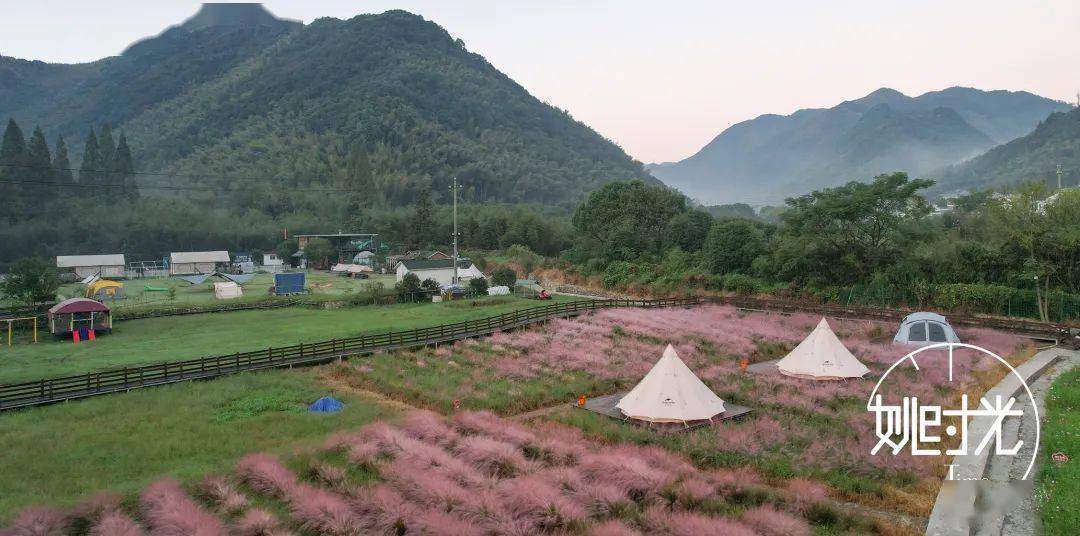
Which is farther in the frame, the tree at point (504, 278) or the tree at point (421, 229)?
the tree at point (421, 229)

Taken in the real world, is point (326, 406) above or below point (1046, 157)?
below

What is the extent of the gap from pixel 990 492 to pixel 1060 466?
2309 mm

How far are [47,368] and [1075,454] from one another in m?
35.8

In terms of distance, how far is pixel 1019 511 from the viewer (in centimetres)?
1247

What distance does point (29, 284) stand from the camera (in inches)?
1574

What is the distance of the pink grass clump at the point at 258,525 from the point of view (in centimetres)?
1231

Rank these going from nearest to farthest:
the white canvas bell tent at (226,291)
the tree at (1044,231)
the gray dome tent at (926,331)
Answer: the gray dome tent at (926,331) → the tree at (1044,231) → the white canvas bell tent at (226,291)

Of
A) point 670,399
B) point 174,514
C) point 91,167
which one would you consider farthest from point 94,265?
point 670,399

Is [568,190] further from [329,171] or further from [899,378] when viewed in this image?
[899,378]

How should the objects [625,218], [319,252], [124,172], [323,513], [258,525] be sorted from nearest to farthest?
1. [258,525]
2. [323,513]
3. [625,218]
4. [319,252]
5. [124,172]

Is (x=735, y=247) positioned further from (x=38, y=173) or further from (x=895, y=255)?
(x=38, y=173)

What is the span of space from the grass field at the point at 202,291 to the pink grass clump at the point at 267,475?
3300 centimetres

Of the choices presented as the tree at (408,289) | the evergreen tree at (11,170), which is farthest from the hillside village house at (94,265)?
the tree at (408,289)

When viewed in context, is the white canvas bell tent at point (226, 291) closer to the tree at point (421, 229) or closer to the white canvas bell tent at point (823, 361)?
the tree at point (421, 229)
